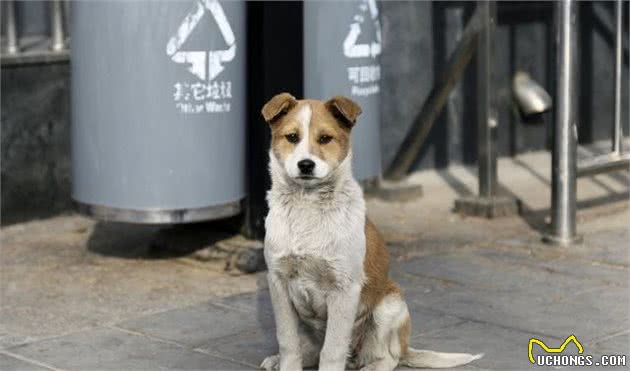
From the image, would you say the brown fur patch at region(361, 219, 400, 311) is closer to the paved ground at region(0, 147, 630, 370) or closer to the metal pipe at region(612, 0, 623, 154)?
the paved ground at region(0, 147, 630, 370)

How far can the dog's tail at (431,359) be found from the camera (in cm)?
522

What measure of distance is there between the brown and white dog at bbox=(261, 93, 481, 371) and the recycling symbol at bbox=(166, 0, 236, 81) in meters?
1.74

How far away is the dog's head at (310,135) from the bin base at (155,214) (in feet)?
6.31

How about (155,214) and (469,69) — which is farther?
(469,69)

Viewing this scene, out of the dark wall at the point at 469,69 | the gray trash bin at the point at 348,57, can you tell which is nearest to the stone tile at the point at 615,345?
the gray trash bin at the point at 348,57

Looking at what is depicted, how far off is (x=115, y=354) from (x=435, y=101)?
3.79 m

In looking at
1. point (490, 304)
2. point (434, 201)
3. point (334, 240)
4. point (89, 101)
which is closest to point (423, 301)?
point (490, 304)

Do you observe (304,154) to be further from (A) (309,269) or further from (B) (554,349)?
(B) (554,349)

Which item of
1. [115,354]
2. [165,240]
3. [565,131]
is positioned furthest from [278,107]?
[565,131]

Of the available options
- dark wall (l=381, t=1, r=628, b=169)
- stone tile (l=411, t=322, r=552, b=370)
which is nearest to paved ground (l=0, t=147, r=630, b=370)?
stone tile (l=411, t=322, r=552, b=370)

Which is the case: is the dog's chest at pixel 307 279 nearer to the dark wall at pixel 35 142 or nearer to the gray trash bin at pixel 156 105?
the gray trash bin at pixel 156 105

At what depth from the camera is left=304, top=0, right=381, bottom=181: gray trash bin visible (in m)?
7.21

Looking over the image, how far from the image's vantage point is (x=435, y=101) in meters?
8.67

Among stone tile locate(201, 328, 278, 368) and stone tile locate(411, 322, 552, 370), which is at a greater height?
stone tile locate(201, 328, 278, 368)
